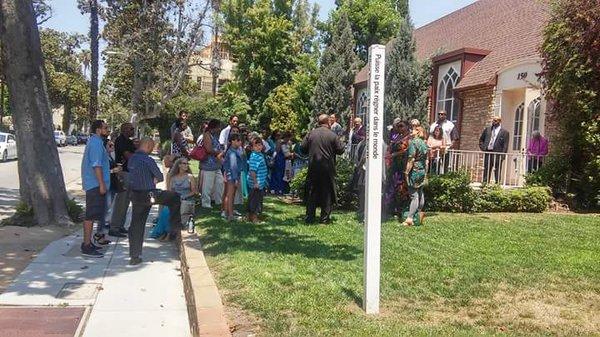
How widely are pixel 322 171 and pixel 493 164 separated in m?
5.50

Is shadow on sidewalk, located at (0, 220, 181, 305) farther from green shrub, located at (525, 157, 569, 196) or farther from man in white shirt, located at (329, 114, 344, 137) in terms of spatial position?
green shrub, located at (525, 157, 569, 196)

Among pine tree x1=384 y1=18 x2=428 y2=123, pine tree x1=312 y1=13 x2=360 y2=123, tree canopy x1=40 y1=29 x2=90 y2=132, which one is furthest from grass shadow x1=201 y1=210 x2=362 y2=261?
tree canopy x1=40 y1=29 x2=90 y2=132

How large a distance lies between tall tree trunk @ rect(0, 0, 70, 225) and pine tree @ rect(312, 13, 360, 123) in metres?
19.7

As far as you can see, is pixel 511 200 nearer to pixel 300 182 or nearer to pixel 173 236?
pixel 300 182

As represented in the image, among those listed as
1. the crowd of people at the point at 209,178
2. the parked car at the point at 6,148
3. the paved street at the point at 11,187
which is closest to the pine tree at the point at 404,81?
the crowd of people at the point at 209,178

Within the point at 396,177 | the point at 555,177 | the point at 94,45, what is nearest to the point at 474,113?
the point at 555,177

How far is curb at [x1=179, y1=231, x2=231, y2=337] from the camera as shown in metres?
4.55

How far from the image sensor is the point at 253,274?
6.05 metres

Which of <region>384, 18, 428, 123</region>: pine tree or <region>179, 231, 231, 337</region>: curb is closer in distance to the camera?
<region>179, 231, 231, 337</region>: curb

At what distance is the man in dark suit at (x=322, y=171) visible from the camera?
9.42 m

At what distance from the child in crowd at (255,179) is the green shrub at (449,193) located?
11.1 feet

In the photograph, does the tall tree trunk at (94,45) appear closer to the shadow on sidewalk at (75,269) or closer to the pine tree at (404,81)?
the pine tree at (404,81)

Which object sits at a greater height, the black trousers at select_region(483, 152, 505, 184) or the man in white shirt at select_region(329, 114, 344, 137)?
the man in white shirt at select_region(329, 114, 344, 137)

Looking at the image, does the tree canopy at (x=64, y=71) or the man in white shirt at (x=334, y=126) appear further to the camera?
the tree canopy at (x=64, y=71)
